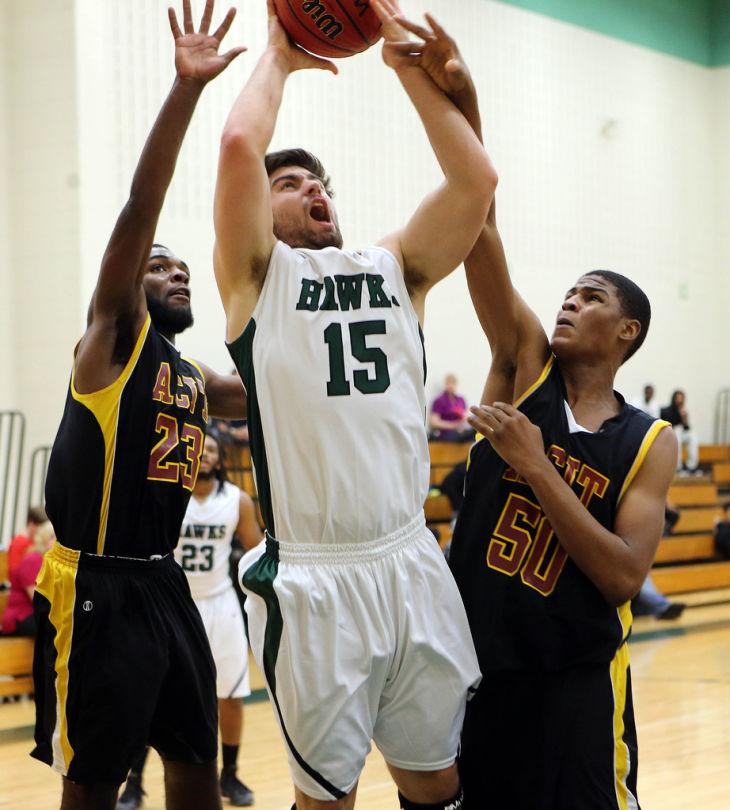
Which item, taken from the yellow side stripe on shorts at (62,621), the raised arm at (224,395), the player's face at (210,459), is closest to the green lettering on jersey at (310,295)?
the yellow side stripe on shorts at (62,621)

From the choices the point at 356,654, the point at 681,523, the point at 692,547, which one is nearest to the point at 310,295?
the point at 356,654

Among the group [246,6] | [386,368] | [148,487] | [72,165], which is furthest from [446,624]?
[246,6]

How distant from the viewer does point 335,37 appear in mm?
→ 2820

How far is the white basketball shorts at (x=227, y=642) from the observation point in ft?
19.0

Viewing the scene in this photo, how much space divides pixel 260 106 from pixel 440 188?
0.46 m

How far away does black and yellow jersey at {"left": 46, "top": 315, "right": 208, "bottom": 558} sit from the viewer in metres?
3.35

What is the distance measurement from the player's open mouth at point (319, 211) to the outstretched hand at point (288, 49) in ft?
1.06

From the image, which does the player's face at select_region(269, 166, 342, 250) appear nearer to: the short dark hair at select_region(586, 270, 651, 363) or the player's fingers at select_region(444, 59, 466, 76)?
the player's fingers at select_region(444, 59, 466, 76)

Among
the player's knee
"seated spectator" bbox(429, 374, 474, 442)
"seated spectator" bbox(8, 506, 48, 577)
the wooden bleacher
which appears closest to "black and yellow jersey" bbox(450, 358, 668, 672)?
the player's knee

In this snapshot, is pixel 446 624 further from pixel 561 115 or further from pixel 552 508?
pixel 561 115

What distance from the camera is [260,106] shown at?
2592mm

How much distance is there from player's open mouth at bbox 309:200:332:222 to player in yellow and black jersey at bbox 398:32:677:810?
41cm

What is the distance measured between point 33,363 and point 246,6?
15.2 ft

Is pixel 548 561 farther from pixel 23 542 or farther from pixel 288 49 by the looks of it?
pixel 23 542
